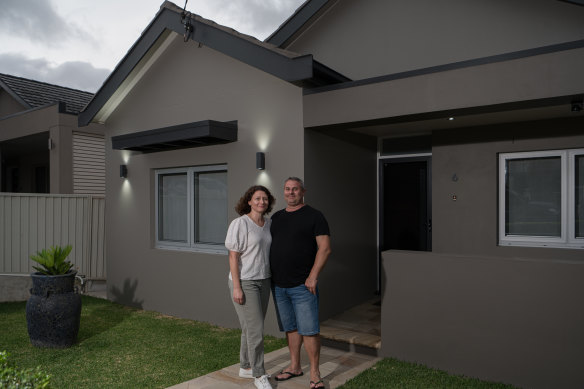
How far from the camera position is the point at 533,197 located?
5324mm

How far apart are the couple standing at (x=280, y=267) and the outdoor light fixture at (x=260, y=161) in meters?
1.70

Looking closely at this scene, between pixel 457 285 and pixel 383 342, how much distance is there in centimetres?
101

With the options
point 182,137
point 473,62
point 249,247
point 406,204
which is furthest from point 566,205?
point 182,137

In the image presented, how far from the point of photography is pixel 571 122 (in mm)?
5023

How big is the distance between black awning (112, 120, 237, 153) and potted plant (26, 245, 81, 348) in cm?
198

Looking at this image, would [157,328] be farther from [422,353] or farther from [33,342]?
[422,353]

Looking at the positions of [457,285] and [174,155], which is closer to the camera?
[457,285]

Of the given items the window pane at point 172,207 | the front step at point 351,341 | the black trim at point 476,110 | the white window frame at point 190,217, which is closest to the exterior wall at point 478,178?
the black trim at point 476,110

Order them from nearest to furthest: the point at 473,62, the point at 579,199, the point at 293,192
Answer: the point at 293,192, the point at 473,62, the point at 579,199

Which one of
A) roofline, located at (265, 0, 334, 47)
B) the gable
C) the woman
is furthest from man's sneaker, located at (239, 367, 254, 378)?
roofline, located at (265, 0, 334, 47)

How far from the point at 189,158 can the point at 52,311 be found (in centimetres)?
262

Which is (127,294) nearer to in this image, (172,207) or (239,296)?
(172,207)

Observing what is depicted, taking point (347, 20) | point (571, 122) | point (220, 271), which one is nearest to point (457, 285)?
point (571, 122)

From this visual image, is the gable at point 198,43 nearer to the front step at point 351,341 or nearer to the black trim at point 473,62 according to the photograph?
the black trim at point 473,62
